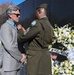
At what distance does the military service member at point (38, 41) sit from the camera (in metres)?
4.64

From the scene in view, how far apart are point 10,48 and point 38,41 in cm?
41

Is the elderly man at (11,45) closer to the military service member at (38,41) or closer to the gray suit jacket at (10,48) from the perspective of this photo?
the gray suit jacket at (10,48)

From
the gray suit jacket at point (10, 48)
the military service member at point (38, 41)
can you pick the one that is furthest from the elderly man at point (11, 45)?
A: the military service member at point (38, 41)

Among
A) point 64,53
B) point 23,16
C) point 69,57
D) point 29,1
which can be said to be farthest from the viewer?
point 23,16

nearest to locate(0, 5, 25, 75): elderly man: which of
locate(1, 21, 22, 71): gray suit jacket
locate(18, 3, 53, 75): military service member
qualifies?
locate(1, 21, 22, 71): gray suit jacket

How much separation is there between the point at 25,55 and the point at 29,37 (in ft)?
1.03

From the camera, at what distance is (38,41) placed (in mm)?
4656

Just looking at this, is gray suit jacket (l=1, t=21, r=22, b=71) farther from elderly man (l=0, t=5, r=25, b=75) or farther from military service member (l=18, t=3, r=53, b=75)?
military service member (l=18, t=3, r=53, b=75)

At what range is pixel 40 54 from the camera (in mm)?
4719

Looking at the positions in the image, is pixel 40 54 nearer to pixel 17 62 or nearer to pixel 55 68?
pixel 17 62

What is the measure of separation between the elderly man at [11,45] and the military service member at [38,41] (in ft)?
0.46

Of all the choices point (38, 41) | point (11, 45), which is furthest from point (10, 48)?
point (38, 41)

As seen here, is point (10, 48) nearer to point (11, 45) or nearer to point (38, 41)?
point (11, 45)

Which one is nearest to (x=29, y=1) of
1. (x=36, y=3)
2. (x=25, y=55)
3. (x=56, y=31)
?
(x=36, y=3)
